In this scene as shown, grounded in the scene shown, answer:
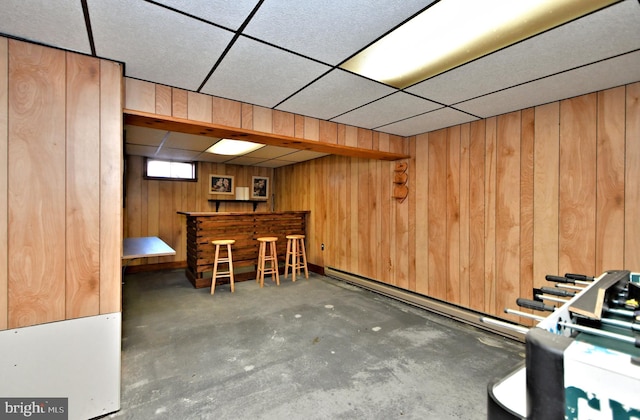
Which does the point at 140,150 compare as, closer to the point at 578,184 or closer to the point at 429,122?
the point at 429,122

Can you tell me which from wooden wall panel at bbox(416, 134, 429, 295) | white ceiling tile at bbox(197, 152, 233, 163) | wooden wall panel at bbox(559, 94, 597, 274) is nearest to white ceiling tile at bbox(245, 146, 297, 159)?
white ceiling tile at bbox(197, 152, 233, 163)

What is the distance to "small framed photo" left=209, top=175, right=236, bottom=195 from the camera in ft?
19.6

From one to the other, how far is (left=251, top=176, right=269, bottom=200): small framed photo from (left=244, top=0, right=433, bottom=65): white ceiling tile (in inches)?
201

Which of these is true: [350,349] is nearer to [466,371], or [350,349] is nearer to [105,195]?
[466,371]

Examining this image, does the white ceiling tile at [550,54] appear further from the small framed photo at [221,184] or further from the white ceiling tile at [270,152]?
the small framed photo at [221,184]

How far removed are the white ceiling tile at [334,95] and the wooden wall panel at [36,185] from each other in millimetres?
1537

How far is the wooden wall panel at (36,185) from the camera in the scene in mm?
1499

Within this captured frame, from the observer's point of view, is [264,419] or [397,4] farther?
[264,419]

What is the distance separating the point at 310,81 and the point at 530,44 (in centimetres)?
133

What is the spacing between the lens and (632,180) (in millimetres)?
2068

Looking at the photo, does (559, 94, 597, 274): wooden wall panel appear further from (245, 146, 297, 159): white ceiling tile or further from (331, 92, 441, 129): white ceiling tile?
(245, 146, 297, 159): white ceiling tile

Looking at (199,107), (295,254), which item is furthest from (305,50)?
(295,254)

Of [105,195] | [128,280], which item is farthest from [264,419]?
[128,280]

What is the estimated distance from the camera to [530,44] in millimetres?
1531
